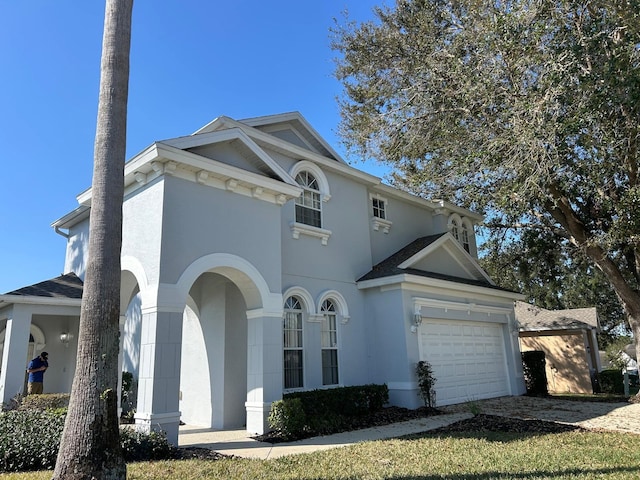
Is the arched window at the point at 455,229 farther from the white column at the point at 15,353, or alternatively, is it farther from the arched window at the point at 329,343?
the white column at the point at 15,353

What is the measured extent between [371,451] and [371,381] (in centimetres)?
598

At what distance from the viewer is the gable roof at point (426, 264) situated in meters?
14.9

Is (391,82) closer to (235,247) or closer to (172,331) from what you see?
(235,247)

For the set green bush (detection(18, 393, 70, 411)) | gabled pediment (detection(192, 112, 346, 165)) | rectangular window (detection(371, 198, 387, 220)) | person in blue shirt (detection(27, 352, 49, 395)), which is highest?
gabled pediment (detection(192, 112, 346, 165))

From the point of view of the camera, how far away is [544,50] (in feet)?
37.7

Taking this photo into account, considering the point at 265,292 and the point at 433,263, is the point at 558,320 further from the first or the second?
the point at 265,292

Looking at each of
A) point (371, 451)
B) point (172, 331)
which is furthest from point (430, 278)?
point (172, 331)

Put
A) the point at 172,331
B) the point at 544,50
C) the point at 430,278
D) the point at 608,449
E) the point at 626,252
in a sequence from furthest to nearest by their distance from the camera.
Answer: the point at 626,252 < the point at 430,278 < the point at 544,50 < the point at 172,331 < the point at 608,449

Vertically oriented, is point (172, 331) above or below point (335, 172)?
below

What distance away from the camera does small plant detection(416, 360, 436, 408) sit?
1334cm

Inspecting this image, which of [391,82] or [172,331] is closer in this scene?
[172,331]

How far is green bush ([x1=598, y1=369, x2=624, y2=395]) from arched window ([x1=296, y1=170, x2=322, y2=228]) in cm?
1635

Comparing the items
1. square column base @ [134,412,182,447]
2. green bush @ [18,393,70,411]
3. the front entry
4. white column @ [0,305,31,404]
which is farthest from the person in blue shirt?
square column base @ [134,412,182,447]

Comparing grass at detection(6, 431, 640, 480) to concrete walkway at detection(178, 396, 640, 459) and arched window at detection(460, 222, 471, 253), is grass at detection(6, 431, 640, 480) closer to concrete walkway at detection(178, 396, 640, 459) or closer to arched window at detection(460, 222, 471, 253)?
concrete walkway at detection(178, 396, 640, 459)
